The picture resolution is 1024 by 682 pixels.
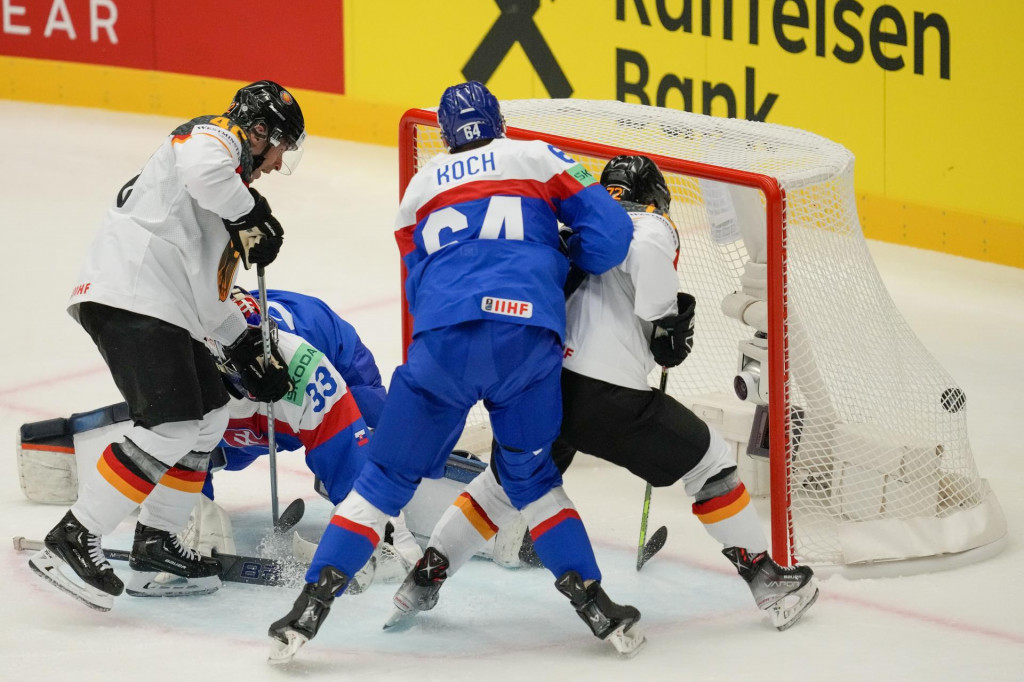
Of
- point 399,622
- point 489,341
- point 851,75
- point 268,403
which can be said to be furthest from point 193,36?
point 489,341

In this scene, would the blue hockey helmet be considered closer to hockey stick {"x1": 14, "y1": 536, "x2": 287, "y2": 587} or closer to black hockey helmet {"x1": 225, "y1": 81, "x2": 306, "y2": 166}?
black hockey helmet {"x1": 225, "y1": 81, "x2": 306, "y2": 166}

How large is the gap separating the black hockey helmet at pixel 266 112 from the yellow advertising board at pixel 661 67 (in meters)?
3.60

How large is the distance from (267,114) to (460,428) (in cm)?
89

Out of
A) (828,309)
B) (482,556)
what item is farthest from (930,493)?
(482,556)

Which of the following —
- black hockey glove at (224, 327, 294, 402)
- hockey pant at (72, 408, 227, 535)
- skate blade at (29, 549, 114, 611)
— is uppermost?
black hockey glove at (224, 327, 294, 402)

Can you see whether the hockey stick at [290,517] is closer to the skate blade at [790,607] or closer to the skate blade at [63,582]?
the skate blade at [63,582]

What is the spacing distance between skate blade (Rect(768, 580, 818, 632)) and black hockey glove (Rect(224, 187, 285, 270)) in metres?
1.39

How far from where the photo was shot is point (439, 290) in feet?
10.5

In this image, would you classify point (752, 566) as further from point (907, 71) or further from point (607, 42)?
point (607, 42)

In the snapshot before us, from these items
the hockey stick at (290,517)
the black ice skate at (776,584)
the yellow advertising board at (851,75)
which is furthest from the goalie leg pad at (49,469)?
the yellow advertising board at (851,75)

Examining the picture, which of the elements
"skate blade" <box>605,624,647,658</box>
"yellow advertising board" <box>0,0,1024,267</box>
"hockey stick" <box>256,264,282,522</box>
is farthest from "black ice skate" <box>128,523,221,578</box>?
"yellow advertising board" <box>0,0,1024,267</box>

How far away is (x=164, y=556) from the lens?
12.0 feet

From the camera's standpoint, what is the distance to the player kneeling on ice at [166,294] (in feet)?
11.2

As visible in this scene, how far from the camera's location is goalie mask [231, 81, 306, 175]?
3564 mm
